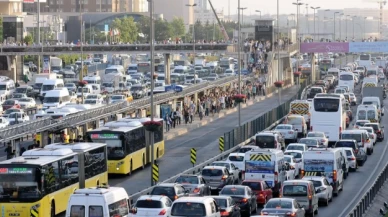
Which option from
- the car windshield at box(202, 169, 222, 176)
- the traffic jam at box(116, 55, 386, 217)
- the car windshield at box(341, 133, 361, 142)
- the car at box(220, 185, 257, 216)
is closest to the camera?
the traffic jam at box(116, 55, 386, 217)

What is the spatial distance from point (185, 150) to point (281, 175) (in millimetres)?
18040

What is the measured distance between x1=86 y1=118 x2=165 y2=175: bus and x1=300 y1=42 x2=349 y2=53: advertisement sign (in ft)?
262

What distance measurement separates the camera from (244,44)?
397 ft

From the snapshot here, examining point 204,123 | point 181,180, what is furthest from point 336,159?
point 204,123

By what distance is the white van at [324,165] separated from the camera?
47531mm

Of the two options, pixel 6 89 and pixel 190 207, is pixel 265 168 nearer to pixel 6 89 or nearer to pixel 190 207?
pixel 190 207

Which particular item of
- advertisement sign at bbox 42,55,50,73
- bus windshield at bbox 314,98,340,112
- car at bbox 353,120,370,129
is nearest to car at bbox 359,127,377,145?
bus windshield at bbox 314,98,340,112

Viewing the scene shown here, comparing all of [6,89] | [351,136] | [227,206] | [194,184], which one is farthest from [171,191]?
[6,89]

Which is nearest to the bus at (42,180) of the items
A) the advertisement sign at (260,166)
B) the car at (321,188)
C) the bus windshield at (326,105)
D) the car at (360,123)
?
the advertisement sign at (260,166)

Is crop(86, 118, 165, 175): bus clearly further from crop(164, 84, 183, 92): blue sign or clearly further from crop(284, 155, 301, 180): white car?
crop(164, 84, 183, 92): blue sign

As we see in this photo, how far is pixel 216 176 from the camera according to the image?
46.2 m

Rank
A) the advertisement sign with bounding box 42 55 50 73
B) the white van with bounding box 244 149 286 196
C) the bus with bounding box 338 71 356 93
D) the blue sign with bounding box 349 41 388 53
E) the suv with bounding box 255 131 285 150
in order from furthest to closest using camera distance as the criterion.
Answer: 1. the blue sign with bounding box 349 41 388 53
2. the advertisement sign with bounding box 42 55 50 73
3. the bus with bounding box 338 71 356 93
4. the suv with bounding box 255 131 285 150
5. the white van with bounding box 244 149 286 196

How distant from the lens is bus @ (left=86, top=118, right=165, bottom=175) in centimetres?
5162

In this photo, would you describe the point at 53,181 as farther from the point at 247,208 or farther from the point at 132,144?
the point at 132,144
